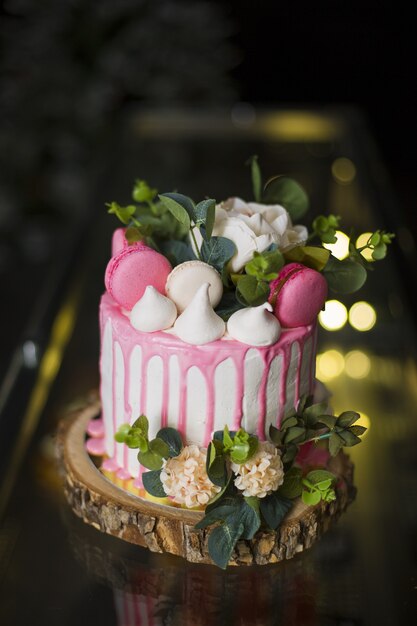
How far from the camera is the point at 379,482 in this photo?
5.49 ft

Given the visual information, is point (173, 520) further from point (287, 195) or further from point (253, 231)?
point (287, 195)

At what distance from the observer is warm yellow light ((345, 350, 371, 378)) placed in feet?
6.80

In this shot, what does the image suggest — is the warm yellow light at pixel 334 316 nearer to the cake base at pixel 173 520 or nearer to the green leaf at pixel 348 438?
the cake base at pixel 173 520

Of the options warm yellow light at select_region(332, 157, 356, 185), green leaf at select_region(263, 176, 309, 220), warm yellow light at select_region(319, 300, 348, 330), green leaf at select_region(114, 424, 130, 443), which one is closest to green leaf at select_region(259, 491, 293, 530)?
green leaf at select_region(114, 424, 130, 443)

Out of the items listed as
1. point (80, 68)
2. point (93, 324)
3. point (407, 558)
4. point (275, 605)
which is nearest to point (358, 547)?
point (407, 558)

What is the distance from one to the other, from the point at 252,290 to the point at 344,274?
23 cm

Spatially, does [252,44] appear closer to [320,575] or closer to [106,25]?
[106,25]

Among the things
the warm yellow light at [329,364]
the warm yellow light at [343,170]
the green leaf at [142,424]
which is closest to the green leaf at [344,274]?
the green leaf at [142,424]

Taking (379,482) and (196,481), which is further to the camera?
(379,482)

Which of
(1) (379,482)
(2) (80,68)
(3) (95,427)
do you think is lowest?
(1) (379,482)

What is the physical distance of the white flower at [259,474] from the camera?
138 centimetres

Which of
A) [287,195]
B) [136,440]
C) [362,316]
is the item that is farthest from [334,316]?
[136,440]

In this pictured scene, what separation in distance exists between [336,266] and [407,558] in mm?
489

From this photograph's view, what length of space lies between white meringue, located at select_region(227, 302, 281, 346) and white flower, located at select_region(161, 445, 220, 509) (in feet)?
0.62
